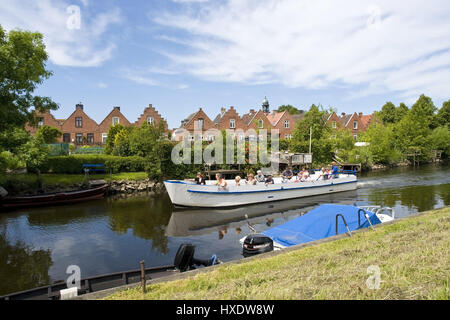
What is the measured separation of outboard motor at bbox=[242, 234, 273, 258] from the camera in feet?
34.3

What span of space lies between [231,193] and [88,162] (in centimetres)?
1535

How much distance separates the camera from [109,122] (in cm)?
4844

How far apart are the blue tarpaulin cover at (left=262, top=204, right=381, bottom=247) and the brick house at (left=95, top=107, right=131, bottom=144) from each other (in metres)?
41.2

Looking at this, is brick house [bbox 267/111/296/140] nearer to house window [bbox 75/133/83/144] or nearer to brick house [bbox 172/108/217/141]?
brick house [bbox 172/108/217/141]

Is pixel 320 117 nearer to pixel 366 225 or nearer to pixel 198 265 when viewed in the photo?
pixel 366 225

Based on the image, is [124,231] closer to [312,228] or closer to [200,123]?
[312,228]

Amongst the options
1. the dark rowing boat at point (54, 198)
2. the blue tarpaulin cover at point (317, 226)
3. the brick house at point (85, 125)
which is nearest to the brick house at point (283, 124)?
the brick house at point (85, 125)

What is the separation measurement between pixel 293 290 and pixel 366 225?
7464 mm

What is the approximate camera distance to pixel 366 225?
11.4 meters

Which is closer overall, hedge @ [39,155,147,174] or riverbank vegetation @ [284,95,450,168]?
hedge @ [39,155,147,174]

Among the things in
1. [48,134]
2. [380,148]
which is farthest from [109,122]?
[380,148]

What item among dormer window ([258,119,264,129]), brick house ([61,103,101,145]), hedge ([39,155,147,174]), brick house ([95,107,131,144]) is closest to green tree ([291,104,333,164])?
dormer window ([258,119,264,129])

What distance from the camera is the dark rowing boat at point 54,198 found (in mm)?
20828

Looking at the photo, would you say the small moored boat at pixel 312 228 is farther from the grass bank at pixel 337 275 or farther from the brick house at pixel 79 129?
the brick house at pixel 79 129
